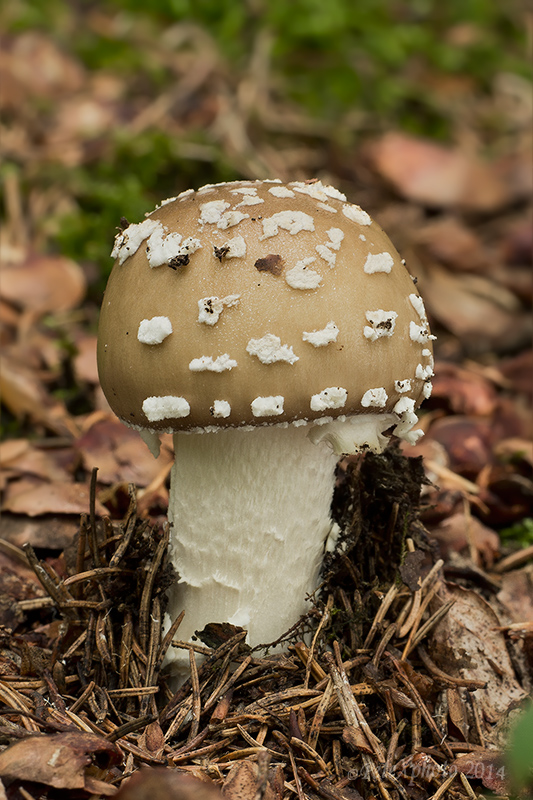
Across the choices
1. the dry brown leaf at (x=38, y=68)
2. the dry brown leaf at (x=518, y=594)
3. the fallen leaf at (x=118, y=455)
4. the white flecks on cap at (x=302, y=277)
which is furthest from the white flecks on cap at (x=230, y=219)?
the dry brown leaf at (x=38, y=68)

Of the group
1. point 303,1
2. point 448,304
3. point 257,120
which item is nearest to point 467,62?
point 303,1

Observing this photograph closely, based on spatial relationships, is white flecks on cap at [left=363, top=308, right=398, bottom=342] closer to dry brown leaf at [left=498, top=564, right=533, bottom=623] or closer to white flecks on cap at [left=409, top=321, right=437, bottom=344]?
white flecks on cap at [left=409, top=321, right=437, bottom=344]

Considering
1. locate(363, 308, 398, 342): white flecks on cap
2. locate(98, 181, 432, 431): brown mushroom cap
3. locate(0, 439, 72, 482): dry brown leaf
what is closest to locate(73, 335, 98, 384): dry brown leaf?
locate(0, 439, 72, 482): dry brown leaf

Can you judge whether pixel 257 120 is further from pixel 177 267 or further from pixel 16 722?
pixel 16 722

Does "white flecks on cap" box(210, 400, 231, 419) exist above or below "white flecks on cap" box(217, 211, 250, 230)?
below

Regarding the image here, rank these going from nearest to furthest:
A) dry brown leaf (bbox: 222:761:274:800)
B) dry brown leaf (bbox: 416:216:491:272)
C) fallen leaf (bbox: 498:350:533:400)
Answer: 1. dry brown leaf (bbox: 222:761:274:800)
2. fallen leaf (bbox: 498:350:533:400)
3. dry brown leaf (bbox: 416:216:491:272)

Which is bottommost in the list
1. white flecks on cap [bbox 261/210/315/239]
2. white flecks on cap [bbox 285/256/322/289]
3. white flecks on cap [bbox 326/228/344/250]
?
white flecks on cap [bbox 285/256/322/289]
